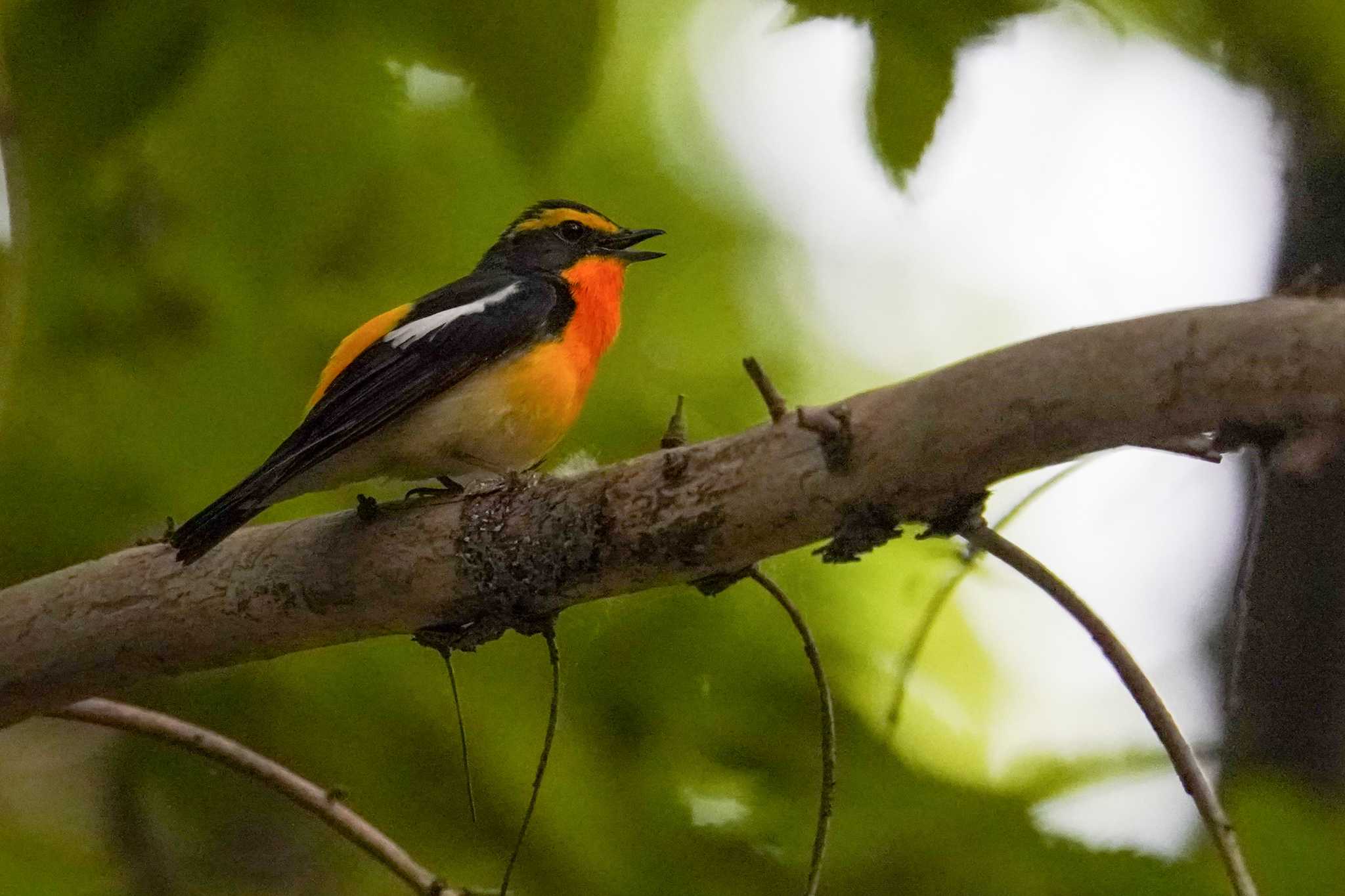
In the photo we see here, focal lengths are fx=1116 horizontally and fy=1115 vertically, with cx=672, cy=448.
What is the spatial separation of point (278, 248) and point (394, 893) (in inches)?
37.3

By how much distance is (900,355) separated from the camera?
1.59 m

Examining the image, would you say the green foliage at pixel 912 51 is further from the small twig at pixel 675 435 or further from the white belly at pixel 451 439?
the white belly at pixel 451 439

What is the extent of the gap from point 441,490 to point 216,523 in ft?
0.79

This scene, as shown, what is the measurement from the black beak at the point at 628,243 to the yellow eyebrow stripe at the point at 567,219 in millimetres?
19

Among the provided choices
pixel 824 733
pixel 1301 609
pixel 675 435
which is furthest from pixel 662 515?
pixel 1301 609

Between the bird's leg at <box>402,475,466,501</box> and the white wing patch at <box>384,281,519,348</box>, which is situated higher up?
the white wing patch at <box>384,281,519,348</box>

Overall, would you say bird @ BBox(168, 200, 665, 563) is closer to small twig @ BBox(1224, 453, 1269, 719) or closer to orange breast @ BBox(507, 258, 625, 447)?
orange breast @ BBox(507, 258, 625, 447)

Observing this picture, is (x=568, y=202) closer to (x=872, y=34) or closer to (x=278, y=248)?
(x=278, y=248)

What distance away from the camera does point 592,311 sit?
4.70ft

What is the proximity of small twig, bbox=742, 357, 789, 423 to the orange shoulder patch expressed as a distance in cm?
72

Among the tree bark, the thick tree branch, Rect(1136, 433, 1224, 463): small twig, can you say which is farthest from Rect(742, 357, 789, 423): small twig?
the tree bark

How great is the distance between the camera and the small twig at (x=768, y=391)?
77cm

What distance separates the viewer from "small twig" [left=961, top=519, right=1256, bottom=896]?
82 centimetres

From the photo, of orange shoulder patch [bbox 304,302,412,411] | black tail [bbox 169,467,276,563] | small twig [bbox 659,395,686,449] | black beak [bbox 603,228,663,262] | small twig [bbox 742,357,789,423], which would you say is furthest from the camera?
black beak [bbox 603,228,663,262]
